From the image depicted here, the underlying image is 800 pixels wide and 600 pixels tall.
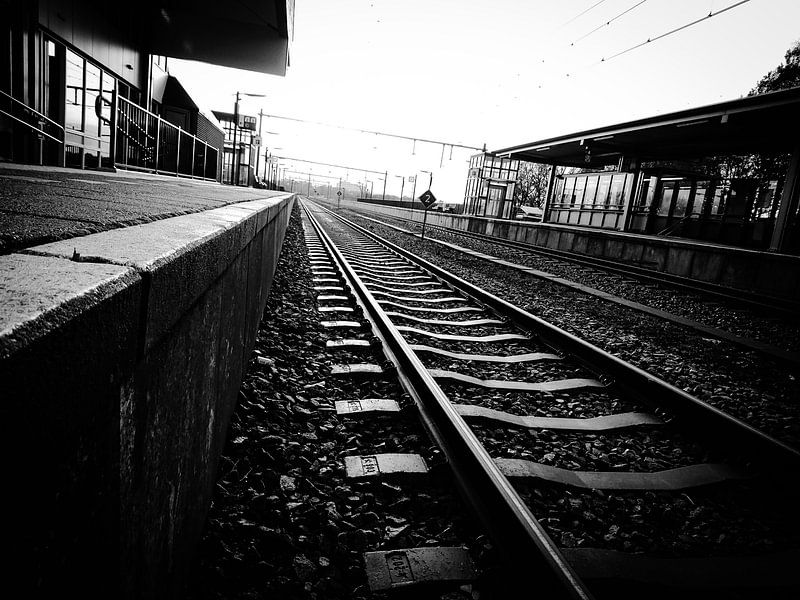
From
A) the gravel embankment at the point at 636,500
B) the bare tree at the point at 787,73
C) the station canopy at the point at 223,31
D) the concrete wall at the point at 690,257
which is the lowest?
the gravel embankment at the point at 636,500

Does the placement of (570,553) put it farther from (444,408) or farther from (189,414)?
(189,414)

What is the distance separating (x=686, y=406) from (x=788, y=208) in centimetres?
1498

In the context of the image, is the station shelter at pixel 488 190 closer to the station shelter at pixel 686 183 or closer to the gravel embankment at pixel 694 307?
the station shelter at pixel 686 183

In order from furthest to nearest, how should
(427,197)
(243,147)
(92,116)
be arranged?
1. (243,147)
2. (427,197)
3. (92,116)

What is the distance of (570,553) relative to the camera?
2088mm

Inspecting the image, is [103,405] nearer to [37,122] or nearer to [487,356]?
[487,356]

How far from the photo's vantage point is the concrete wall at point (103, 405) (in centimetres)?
57

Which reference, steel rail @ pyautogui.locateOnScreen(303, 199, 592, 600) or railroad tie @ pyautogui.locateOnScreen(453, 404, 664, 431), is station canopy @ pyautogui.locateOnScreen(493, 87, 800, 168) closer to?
railroad tie @ pyautogui.locateOnScreen(453, 404, 664, 431)

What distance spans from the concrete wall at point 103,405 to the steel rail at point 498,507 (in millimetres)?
1299

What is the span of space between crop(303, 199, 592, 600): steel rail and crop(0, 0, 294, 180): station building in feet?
33.7

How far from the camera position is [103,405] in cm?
78

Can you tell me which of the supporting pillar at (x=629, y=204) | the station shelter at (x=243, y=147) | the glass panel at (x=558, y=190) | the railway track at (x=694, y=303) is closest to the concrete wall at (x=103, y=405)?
the railway track at (x=694, y=303)

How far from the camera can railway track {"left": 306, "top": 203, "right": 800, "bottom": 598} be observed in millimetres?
2039

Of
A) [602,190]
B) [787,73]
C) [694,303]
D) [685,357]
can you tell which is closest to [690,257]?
[694,303]
